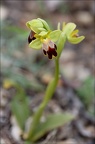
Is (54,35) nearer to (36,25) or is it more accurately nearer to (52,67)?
(36,25)

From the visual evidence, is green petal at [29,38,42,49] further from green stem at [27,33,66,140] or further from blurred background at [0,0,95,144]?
blurred background at [0,0,95,144]

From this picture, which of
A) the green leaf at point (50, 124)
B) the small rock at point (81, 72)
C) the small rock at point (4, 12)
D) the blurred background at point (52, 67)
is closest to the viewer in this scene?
the green leaf at point (50, 124)

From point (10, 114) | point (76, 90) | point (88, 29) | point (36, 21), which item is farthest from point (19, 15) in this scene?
point (36, 21)

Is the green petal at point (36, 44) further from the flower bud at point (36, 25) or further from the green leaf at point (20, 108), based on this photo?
the green leaf at point (20, 108)

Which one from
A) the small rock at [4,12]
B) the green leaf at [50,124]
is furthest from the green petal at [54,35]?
the small rock at [4,12]

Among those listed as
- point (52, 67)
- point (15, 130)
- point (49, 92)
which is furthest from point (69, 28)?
point (52, 67)

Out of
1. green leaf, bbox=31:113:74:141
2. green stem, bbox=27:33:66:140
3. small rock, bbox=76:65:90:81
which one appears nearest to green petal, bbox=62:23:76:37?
green stem, bbox=27:33:66:140
